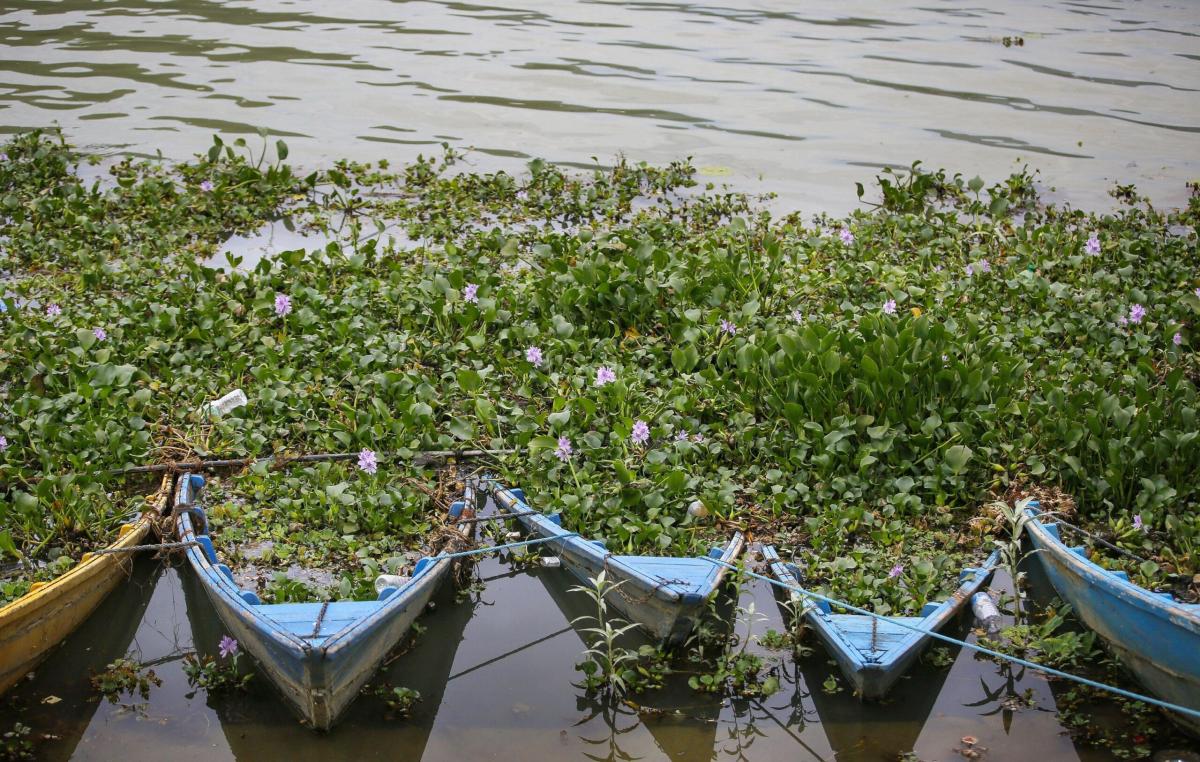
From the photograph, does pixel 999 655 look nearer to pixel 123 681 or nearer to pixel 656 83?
pixel 123 681

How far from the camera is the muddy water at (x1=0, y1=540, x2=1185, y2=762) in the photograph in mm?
3678

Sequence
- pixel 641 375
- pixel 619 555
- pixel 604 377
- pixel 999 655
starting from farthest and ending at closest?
pixel 641 375, pixel 604 377, pixel 619 555, pixel 999 655

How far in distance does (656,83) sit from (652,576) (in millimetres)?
9698

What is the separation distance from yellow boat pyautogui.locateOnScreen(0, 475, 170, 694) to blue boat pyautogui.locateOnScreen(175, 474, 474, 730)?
351 mm

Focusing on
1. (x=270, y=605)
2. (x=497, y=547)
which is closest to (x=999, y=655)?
(x=497, y=547)

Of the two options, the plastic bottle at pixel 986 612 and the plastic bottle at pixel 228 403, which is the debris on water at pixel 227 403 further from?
the plastic bottle at pixel 986 612

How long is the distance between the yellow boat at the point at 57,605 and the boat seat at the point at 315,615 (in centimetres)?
79

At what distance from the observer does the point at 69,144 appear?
9.78 m

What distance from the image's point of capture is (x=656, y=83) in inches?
502

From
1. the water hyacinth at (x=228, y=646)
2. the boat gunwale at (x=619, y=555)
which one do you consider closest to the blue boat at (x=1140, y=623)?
the boat gunwale at (x=619, y=555)

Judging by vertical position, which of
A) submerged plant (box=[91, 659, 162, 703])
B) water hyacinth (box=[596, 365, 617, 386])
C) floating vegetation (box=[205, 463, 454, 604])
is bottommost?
submerged plant (box=[91, 659, 162, 703])

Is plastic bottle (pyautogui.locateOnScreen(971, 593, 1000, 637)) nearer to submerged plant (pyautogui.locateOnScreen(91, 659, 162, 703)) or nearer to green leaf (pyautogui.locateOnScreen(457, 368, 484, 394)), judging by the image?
green leaf (pyautogui.locateOnScreen(457, 368, 484, 394))

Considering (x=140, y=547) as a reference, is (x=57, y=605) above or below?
below

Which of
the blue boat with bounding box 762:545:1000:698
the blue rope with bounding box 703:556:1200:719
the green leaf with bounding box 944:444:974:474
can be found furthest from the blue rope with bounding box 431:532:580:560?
the green leaf with bounding box 944:444:974:474
